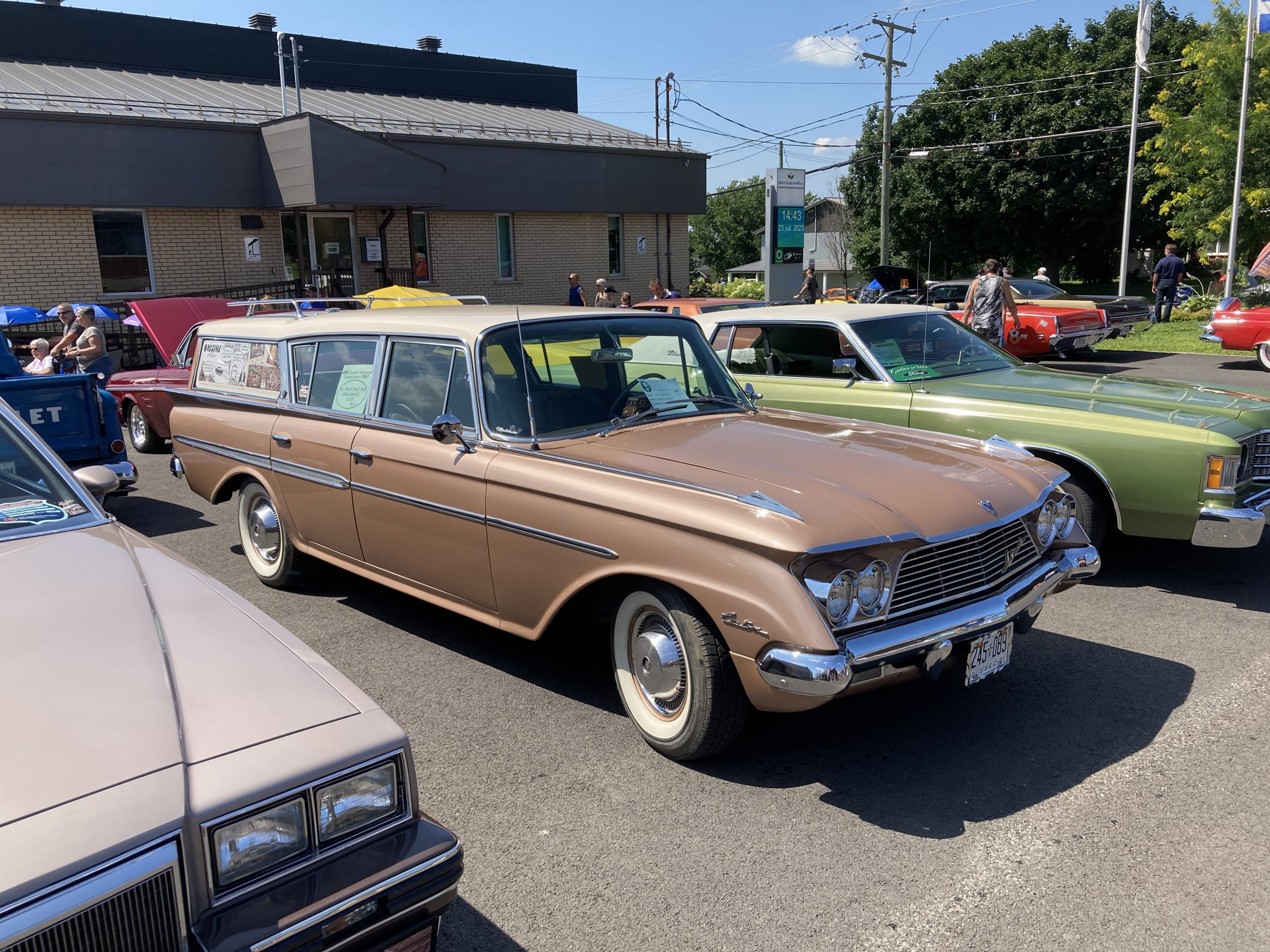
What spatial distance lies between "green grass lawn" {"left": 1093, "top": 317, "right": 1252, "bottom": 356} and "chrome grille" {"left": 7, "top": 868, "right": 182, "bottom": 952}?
1872cm

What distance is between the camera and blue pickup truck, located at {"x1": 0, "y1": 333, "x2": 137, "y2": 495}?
7.55 metres

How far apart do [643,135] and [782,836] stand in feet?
84.8

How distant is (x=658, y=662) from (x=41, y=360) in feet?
34.2

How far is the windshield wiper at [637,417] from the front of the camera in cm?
448

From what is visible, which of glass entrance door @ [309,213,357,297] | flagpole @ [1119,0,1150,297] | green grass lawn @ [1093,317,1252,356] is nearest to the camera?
green grass lawn @ [1093,317,1252,356]

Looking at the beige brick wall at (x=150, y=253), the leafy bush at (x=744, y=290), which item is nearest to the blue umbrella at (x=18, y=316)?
the beige brick wall at (x=150, y=253)

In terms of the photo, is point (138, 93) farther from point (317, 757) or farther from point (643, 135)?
point (317, 757)

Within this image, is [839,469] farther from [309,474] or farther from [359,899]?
[309,474]

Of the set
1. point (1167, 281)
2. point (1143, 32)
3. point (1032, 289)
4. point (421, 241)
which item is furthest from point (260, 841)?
point (1143, 32)

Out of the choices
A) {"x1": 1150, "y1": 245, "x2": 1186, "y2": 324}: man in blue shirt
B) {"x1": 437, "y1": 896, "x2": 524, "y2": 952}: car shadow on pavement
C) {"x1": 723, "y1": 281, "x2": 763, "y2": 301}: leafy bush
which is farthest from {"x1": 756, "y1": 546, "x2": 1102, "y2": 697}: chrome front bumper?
{"x1": 723, "y1": 281, "x2": 763, "y2": 301}: leafy bush

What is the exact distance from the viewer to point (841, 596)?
3322 millimetres

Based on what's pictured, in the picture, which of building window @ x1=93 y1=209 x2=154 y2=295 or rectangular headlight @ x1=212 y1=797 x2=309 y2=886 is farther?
building window @ x1=93 y1=209 x2=154 y2=295

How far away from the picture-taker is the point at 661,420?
466 cm

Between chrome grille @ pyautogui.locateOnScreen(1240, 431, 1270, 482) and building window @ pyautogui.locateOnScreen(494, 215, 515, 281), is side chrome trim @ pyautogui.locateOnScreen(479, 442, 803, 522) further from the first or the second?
building window @ pyautogui.locateOnScreen(494, 215, 515, 281)
